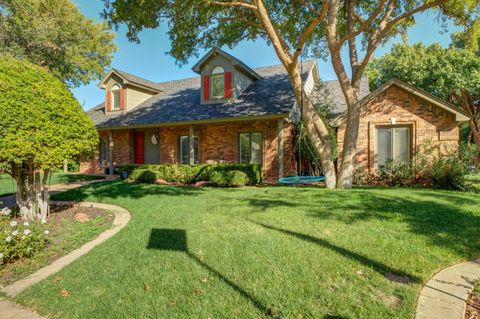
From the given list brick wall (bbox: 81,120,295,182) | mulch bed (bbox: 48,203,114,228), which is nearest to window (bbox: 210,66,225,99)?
brick wall (bbox: 81,120,295,182)

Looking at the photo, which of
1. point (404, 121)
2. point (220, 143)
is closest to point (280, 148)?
point (220, 143)

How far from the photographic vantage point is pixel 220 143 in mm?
15070

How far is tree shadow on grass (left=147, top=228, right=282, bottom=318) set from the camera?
2.86 meters

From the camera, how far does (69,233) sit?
5.98 metres

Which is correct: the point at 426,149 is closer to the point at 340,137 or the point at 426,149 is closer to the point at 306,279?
the point at 340,137

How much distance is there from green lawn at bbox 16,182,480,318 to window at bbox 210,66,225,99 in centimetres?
1050

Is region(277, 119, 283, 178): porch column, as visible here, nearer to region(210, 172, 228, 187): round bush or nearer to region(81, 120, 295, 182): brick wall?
region(81, 120, 295, 182): brick wall

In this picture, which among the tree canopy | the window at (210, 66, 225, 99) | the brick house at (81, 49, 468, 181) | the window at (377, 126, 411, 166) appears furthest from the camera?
the tree canopy

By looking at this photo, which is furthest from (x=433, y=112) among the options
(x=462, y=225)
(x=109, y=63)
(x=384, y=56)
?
(x=109, y=63)

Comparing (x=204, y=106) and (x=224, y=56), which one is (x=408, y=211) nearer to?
(x=204, y=106)

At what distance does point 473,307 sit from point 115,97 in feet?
67.6

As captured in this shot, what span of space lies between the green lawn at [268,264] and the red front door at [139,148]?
12.4 meters

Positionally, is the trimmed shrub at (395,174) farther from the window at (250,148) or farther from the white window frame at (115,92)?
the white window frame at (115,92)

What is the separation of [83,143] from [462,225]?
8430 mm
